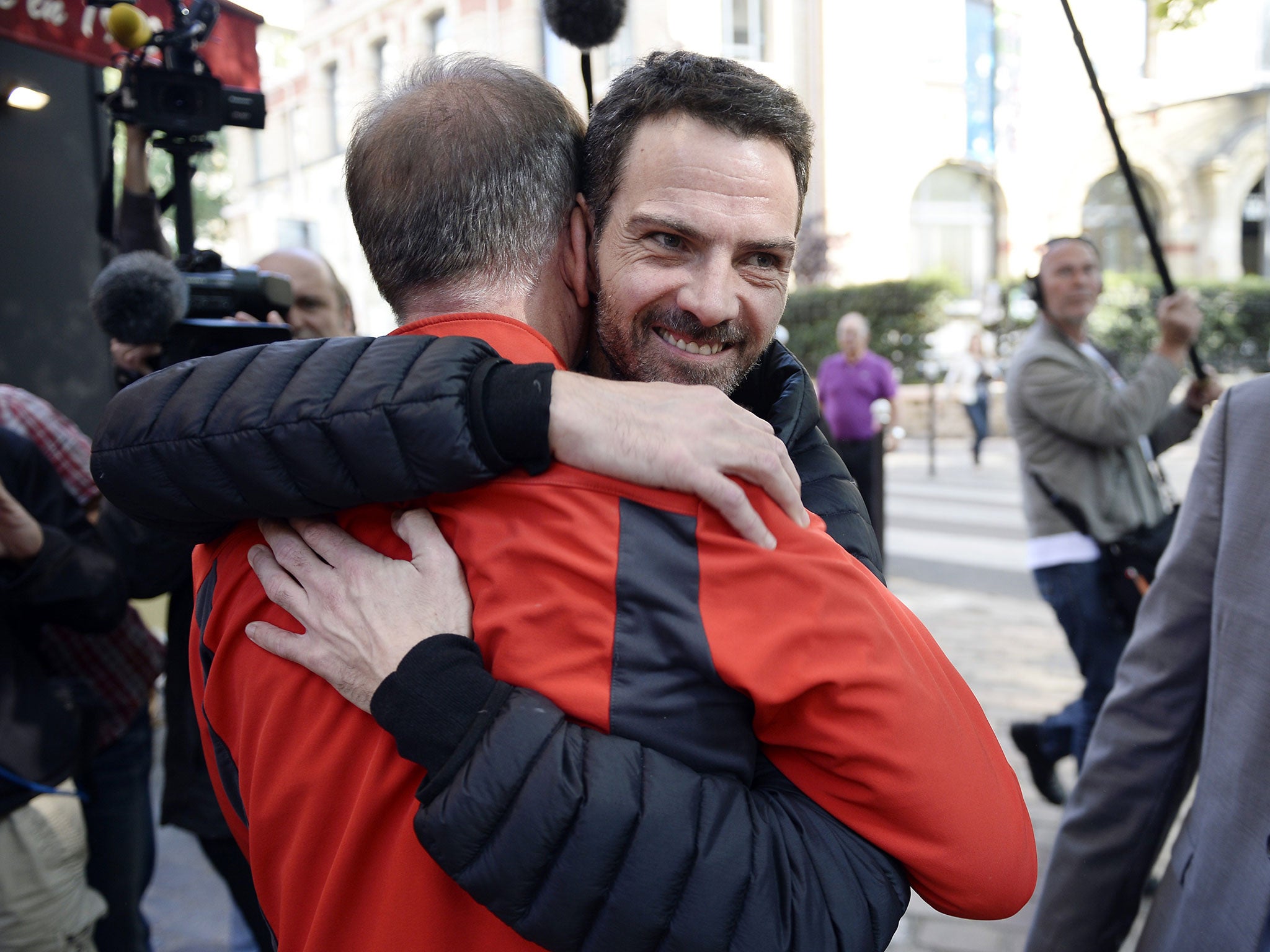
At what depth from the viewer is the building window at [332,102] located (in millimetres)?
27672

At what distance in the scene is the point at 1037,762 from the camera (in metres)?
4.01

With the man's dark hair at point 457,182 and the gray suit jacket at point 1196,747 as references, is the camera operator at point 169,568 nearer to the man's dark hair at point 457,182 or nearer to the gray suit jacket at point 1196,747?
the man's dark hair at point 457,182

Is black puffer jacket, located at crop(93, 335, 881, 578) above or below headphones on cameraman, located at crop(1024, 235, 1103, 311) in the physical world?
below

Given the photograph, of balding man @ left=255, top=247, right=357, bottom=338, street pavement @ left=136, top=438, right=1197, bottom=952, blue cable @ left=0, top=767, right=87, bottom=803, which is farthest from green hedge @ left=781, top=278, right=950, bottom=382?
blue cable @ left=0, top=767, right=87, bottom=803

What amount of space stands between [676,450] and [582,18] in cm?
122

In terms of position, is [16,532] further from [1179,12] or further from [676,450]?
[1179,12]

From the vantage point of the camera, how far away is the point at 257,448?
1.14 m

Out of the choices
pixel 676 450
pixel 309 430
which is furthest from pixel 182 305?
pixel 676 450

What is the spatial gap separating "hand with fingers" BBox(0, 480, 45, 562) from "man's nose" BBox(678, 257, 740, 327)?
1.52m

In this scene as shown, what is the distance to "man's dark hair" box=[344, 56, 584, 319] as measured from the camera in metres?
1.29

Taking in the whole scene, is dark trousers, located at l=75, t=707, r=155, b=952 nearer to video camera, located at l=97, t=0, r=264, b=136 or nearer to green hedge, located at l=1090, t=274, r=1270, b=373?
video camera, located at l=97, t=0, r=264, b=136

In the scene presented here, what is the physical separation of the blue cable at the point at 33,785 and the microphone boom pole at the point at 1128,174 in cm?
267

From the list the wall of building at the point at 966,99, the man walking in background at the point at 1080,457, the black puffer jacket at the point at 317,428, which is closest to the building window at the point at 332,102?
the wall of building at the point at 966,99

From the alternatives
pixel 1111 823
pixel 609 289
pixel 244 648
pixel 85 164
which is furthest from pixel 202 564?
pixel 85 164
